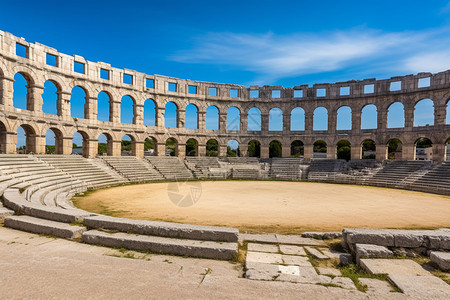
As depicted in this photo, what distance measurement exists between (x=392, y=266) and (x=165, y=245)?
16.1 feet

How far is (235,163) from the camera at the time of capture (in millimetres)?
33438

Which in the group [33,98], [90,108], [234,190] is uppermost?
[33,98]

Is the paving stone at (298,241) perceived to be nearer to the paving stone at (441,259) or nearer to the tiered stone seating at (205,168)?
the paving stone at (441,259)

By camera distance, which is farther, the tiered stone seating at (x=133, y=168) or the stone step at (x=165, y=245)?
the tiered stone seating at (x=133, y=168)

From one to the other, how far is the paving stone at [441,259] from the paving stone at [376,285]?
167 centimetres

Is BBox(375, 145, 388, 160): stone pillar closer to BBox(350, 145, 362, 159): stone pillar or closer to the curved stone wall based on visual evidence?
the curved stone wall

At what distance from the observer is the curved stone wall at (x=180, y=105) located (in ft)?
76.9

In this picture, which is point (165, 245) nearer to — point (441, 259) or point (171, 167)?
point (441, 259)

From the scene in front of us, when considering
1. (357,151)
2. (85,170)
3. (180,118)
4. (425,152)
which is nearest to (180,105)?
(180,118)

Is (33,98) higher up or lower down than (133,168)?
higher up

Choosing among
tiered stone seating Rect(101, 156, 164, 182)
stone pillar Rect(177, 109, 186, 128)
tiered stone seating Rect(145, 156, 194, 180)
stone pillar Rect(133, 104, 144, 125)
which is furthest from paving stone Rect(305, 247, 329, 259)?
stone pillar Rect(177, 109, 186, 128)

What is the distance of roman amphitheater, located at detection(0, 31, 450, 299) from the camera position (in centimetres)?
547

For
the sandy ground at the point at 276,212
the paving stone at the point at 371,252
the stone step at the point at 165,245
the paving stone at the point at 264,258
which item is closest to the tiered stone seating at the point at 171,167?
the sandy ground at the point at 276,212

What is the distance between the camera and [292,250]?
21.2 ft
